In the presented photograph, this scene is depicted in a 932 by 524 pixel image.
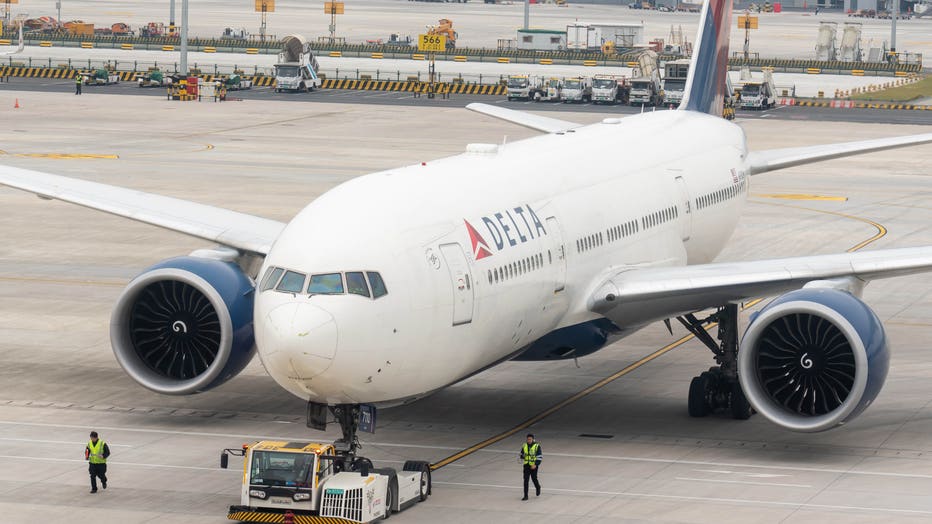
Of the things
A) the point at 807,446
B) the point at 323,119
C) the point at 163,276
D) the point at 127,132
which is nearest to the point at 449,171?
the point at 163,276

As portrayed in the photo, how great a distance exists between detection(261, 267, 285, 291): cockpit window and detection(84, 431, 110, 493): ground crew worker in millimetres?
4516

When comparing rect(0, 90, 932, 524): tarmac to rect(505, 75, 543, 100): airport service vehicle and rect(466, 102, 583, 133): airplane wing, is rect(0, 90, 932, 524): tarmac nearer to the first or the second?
rect(466, 102, 583, 133): airplane wing

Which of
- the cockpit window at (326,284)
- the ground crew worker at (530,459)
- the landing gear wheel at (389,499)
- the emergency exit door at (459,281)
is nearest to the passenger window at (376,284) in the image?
the cockpit window at (326,284)

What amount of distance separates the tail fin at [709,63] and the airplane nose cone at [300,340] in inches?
994

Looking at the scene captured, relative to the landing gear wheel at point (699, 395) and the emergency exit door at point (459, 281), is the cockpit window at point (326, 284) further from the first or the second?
the landing gear wheel at point (699, 395)

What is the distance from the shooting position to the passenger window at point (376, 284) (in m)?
26.9

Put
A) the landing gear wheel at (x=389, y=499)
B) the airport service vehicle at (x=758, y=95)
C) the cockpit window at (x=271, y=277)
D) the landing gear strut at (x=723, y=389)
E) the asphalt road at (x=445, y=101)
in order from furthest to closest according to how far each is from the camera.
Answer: the airport service vehicle at (x=758, y=95), the asphalt road at (x=445, y=101), the landing gear strut at (x=723, y=389), the landing gear wheel at (x=389, y=499), the cockpit window at (x=271, y=277)

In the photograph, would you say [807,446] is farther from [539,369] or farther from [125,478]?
[125,478]

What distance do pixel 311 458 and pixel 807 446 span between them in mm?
11402

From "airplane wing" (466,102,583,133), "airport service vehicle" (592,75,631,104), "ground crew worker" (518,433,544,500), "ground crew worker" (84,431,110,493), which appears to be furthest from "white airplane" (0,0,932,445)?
"airport service vehicle" (592,75,631,104)

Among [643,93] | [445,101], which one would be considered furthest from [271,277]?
[643,93]

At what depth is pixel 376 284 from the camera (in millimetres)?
26984

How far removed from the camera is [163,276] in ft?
112

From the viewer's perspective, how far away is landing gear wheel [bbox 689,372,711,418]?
35.6 m
